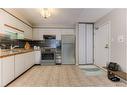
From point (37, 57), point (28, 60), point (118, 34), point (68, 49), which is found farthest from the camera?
point (68, 49)

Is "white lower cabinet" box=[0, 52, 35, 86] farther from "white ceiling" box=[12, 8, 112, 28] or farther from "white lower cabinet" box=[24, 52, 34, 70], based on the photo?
"white ceiling" box=[12, 8, 112, 28]

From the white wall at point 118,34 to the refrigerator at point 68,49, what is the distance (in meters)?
2.65

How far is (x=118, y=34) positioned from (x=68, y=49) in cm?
338

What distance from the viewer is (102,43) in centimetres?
521

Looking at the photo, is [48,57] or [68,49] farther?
[68,49]

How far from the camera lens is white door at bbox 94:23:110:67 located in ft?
15.3

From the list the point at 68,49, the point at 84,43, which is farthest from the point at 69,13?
the point at 68,49

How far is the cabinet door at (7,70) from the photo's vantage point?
2.88 m

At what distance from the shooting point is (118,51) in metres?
3.74

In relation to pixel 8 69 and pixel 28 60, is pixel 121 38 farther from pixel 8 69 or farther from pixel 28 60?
pixel 28 60

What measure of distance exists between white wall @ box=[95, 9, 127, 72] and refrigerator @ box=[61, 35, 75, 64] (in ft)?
8.70

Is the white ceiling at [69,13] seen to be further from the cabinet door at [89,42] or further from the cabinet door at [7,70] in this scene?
the cabinet door at [7,70]

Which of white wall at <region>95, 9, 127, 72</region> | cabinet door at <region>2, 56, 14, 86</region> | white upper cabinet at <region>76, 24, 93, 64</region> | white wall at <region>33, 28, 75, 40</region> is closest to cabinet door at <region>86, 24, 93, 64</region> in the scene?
white upper cabinet at <region>76, 24, 93, 64</region>
